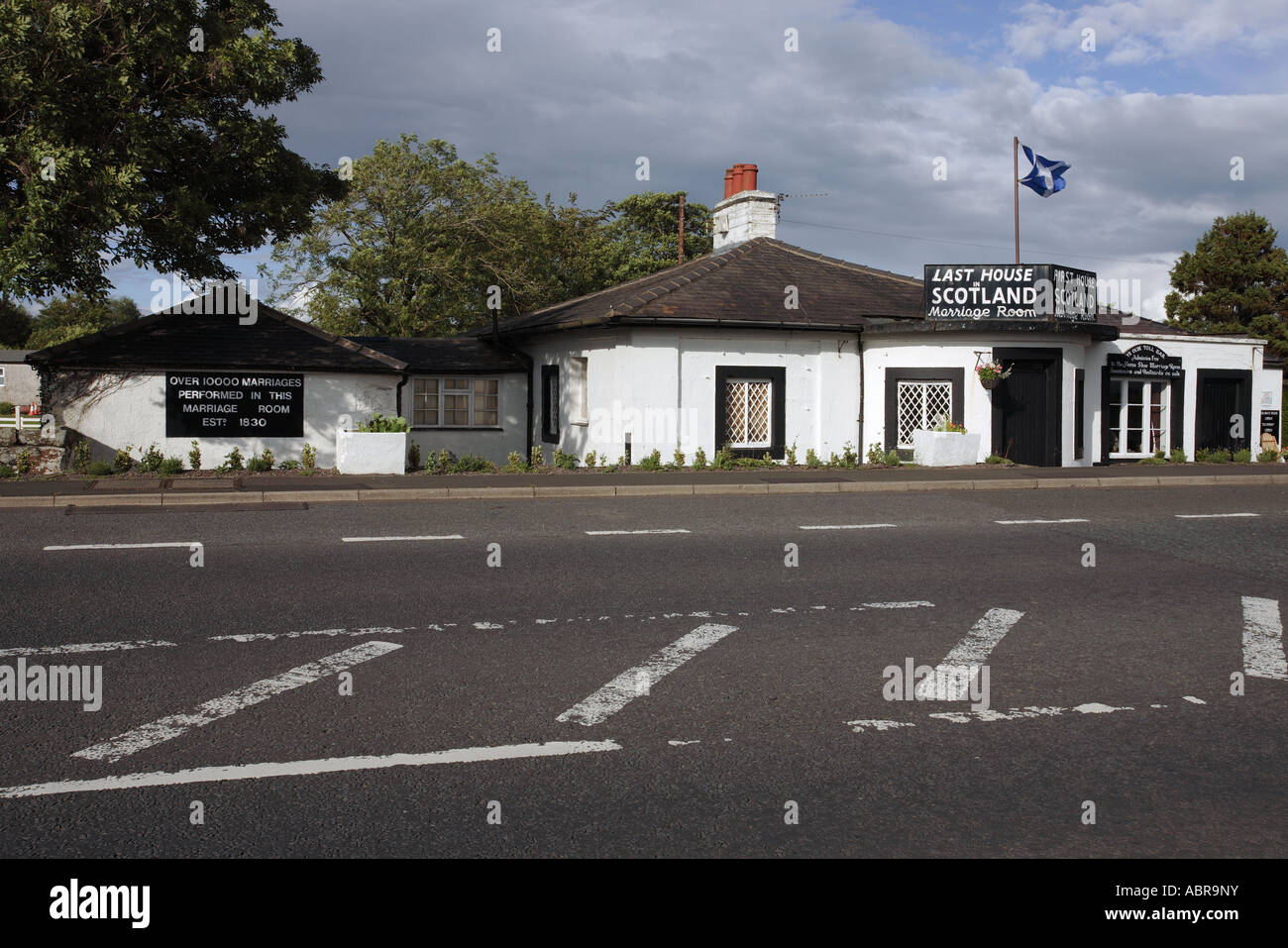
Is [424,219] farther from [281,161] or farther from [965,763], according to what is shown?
[965,763]

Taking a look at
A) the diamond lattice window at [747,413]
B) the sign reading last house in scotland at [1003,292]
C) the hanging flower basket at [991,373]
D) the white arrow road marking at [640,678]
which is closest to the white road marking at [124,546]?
the white arrow road marking at [640,678]

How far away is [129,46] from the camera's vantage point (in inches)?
617

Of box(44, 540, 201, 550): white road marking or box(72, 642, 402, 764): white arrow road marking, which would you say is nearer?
box(72, 642, 402, 764): white arrow road marking

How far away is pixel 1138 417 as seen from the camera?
85.7ft

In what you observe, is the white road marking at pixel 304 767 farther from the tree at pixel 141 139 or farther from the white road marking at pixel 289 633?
the tree at pixel 141 139

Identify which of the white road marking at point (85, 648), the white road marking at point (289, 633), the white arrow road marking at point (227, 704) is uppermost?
the white road marking at point (289, 633)

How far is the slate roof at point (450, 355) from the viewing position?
27.3 meters

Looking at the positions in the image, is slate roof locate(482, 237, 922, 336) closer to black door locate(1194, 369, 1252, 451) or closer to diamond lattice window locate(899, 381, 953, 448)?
diamond lattice window locate(899, 381, 953, 448)

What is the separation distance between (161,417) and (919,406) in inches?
625

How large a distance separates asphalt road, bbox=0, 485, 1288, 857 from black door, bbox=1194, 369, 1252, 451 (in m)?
17.5

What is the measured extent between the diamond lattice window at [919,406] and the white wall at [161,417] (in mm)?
11771

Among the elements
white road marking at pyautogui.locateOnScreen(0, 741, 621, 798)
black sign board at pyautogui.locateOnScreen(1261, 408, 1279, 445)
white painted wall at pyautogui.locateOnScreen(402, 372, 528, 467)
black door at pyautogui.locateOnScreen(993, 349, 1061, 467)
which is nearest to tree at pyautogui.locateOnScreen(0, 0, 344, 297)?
white painted wall at pyautogui.locateOnScreen(402, 372, 528, 467)

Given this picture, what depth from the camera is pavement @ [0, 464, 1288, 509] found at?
50.1 ft
